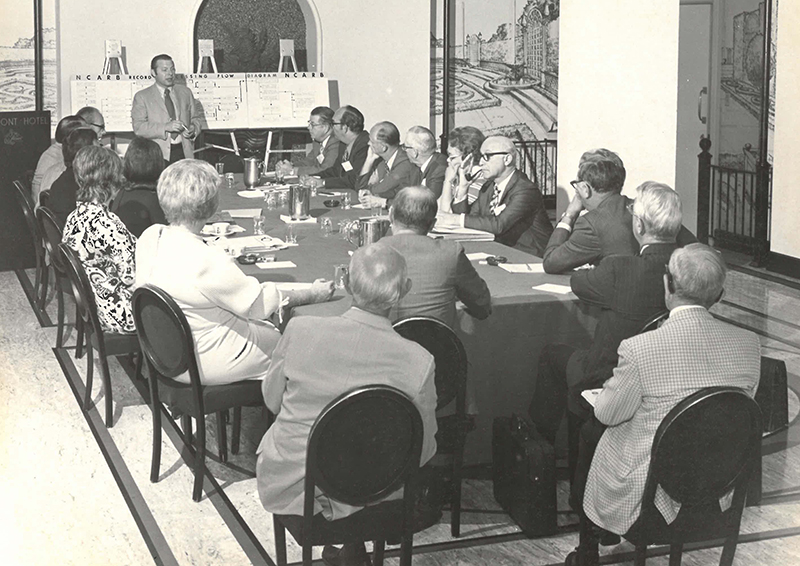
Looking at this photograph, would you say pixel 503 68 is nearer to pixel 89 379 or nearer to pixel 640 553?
pixel 89 379

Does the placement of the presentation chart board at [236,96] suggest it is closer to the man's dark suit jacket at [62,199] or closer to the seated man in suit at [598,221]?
the man's dark suit jacket at [62,199]

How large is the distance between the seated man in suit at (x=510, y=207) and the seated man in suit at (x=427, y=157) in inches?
44.6

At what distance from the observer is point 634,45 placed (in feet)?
18.7

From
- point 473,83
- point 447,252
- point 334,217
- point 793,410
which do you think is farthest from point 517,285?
point 473,83

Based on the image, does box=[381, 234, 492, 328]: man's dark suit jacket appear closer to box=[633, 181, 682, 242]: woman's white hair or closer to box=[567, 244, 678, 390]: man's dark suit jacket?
box=[567, 244, 678, 390]: man's dark suit jacket

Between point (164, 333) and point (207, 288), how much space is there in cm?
25

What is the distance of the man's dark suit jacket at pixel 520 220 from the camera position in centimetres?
622

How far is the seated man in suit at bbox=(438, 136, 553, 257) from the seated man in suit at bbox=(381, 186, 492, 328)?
1982 millimetres

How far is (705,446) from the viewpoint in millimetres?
2984

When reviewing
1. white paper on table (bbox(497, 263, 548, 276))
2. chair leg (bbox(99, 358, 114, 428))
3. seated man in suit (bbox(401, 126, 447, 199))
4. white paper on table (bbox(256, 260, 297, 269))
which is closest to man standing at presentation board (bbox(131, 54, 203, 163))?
seated man in suit (bbox(401, 126, 447, 199))

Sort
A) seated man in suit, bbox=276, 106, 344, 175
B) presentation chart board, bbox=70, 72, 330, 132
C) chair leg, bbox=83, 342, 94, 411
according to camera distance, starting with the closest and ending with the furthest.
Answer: chair leg, bbox=83, 342, 94, 411, seated man in suit, bbox=276, 106, 344, 175, presentation chart board, bbox=70, 72, 330, 132

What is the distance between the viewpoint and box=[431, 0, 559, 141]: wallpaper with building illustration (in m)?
13.4

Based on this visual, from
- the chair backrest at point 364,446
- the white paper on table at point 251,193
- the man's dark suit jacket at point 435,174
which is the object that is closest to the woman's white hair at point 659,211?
the chair backrest at point 364,446

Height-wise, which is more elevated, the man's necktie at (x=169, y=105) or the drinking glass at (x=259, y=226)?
the man's necktie at (x=169, y=105)
